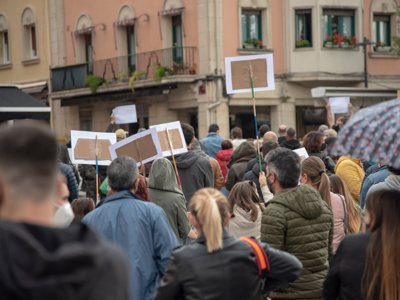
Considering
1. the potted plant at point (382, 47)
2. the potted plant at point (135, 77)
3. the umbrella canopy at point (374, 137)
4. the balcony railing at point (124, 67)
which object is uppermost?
the potted plant at point (382, 47)

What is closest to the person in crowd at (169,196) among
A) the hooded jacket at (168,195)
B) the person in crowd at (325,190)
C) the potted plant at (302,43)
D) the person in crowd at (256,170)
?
the hooded jacket at (168,195)

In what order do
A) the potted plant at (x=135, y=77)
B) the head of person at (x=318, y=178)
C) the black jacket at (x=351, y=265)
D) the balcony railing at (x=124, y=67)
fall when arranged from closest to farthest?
the black jacket at (x=351, y=265) → the head of person at (x=318, y=178) → the balcony railing at (x=124, y=67) → the potted plant at (x=135, y=77)

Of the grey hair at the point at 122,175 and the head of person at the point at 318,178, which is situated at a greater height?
the grey hair at the point at 122,175

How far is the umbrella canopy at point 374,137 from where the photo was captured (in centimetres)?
418

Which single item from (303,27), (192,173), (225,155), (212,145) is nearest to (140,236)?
(192,173)

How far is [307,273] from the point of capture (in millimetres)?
5500

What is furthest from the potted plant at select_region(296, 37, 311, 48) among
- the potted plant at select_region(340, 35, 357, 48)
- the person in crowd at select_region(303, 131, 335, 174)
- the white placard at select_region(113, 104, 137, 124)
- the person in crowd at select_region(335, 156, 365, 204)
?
the person in crowd at select_region(335, 156, 365, 204)

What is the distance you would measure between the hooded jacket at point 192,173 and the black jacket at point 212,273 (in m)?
4.81

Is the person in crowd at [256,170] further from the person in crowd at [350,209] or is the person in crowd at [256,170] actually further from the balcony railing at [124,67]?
the balcony railing at [124,67]

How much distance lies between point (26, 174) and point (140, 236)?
10.9ft

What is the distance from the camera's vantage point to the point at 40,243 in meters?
2.21

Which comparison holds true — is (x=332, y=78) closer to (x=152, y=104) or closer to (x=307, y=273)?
(x=152, y=104)

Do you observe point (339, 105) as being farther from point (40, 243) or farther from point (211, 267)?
point (40, 243)

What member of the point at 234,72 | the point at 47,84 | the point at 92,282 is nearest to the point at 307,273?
the point at 92,282
